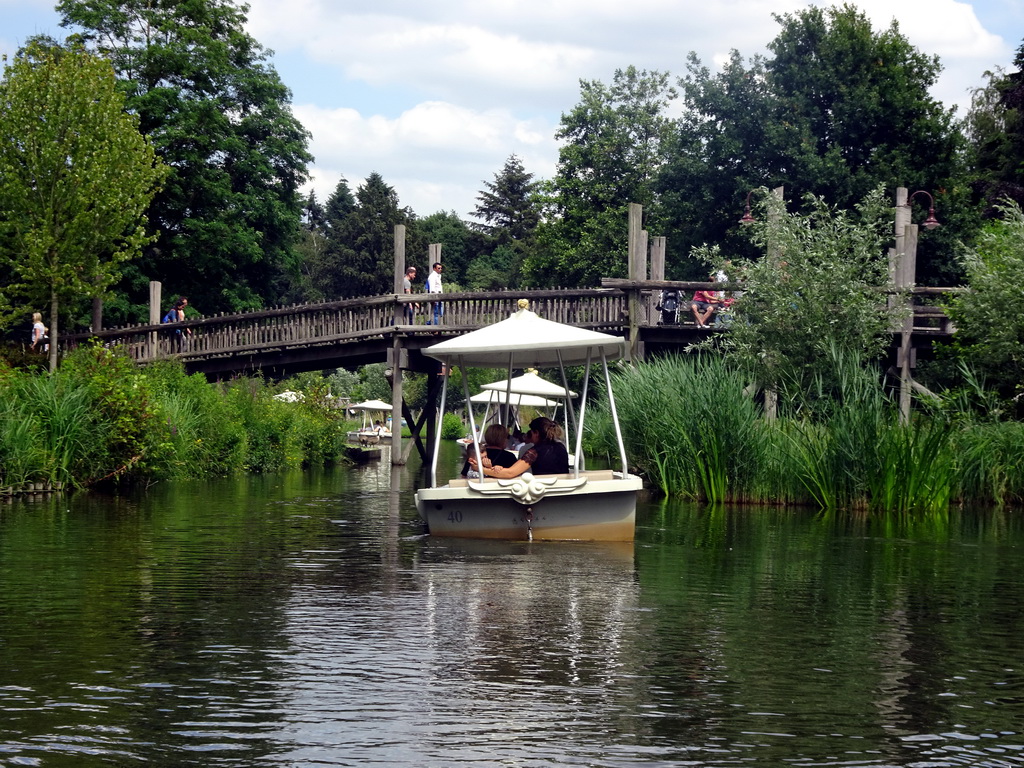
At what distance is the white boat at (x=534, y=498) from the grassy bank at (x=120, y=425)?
9049 mm

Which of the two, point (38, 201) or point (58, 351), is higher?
point (38, 201)

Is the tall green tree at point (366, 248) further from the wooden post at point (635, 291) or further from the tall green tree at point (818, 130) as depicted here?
the wooden post at point (635, 291)

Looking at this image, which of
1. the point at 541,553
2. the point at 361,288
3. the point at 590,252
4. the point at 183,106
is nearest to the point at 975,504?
the point at 541,553

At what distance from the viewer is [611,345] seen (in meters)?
18.0

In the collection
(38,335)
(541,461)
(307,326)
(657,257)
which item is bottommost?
(541,461)

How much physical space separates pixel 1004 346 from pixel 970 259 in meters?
2.40

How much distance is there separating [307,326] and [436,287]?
3359 mm

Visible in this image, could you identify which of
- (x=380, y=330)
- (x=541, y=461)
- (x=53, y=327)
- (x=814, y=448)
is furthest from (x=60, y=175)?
(x=541, y=461)

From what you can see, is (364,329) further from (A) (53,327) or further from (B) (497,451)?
(B) (497,451)

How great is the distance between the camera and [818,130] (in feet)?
167

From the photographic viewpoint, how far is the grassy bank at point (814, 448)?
2200cm

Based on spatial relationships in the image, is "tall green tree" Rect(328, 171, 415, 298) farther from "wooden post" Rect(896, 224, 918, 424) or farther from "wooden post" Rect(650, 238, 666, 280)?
"wooden post" Rect(896, 224, 918, 424)

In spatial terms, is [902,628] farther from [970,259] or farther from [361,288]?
[361,288]

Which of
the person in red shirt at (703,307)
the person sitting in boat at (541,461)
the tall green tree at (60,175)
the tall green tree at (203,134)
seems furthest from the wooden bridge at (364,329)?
the person sitting in boat at (541,461)
